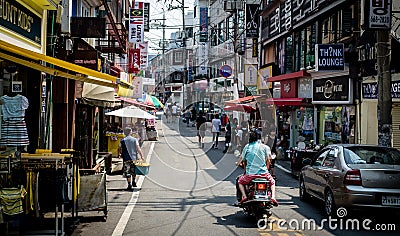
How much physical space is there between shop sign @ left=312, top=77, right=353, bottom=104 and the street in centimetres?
470

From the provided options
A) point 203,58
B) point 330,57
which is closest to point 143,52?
point 203,58

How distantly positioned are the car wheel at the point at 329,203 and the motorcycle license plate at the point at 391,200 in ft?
3.51

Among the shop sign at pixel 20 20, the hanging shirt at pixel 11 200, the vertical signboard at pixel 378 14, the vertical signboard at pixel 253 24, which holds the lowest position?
the hanging shirt at pixel 11 200

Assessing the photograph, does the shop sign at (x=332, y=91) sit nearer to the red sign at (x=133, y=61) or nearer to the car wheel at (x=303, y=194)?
the car wheel at (x=303, y=194)

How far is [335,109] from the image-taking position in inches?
928

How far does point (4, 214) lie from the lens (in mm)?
8484

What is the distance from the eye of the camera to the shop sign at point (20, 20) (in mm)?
10828

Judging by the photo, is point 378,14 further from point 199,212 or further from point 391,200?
point 199,212

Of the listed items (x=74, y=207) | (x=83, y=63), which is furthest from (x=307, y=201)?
(x=83, y=63)

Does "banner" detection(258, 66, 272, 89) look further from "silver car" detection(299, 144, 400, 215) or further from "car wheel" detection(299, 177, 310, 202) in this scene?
"silver car" detection(299, 144, 400, 215)

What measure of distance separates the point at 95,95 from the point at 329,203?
304 inches

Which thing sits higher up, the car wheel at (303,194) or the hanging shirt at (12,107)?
the hanging shirt at (12,107)

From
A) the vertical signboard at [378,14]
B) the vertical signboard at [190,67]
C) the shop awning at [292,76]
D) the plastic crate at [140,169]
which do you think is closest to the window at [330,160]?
the vertical signboard at [378,14]

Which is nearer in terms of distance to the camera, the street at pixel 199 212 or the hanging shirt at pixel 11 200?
the hanging shirt at pixel 11 200
